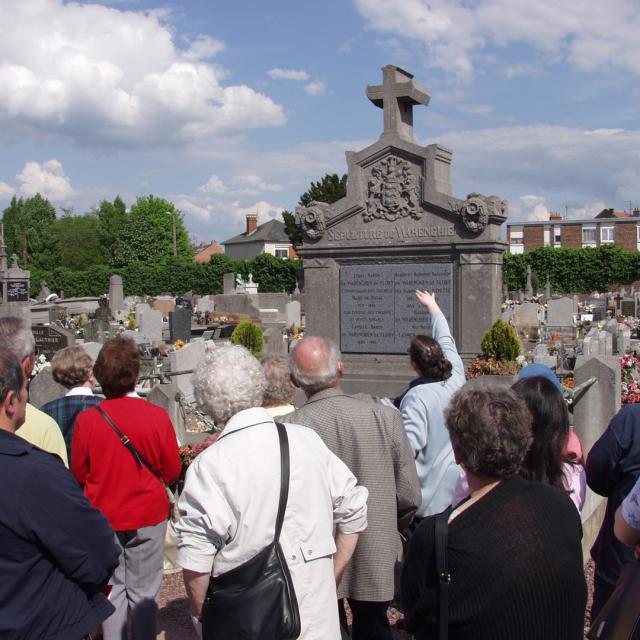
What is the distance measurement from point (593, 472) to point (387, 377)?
5982mm

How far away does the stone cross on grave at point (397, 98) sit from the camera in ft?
31.1

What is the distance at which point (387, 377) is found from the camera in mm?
9391

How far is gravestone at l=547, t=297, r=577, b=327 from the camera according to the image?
68.0ft

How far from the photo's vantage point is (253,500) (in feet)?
8.23

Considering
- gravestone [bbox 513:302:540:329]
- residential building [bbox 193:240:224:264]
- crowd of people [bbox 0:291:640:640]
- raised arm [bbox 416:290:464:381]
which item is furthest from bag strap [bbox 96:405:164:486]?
residential building [bbox 193:240:224:264]

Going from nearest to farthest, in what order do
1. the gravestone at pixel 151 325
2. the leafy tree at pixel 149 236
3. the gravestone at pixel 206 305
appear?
1. the gravestone at pixel 151 325
2. the gravestone at pixel 206 305
3. the leafy tree at pixel 149 236

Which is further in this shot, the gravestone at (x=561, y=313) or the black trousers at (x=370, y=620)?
the gravestone at (x=561, y=313)

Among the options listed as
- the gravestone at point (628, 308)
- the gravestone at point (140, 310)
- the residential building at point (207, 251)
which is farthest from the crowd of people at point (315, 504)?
the residential building at point (207, 251)

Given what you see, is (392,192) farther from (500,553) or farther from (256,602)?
(500,553)

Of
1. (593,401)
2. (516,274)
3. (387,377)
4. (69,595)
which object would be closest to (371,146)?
(387,377)

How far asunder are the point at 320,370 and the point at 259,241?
7205 centimetres

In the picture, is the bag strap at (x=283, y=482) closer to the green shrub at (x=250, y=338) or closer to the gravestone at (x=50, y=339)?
the green shrub at (x=250, y=338)

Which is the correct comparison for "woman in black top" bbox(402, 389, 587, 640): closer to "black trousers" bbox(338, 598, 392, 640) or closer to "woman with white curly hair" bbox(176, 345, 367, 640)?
"woman with white curly hair" bbox(176, 345, 367, 640)

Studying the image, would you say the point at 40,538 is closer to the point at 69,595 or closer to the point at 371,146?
the point at 69,595
